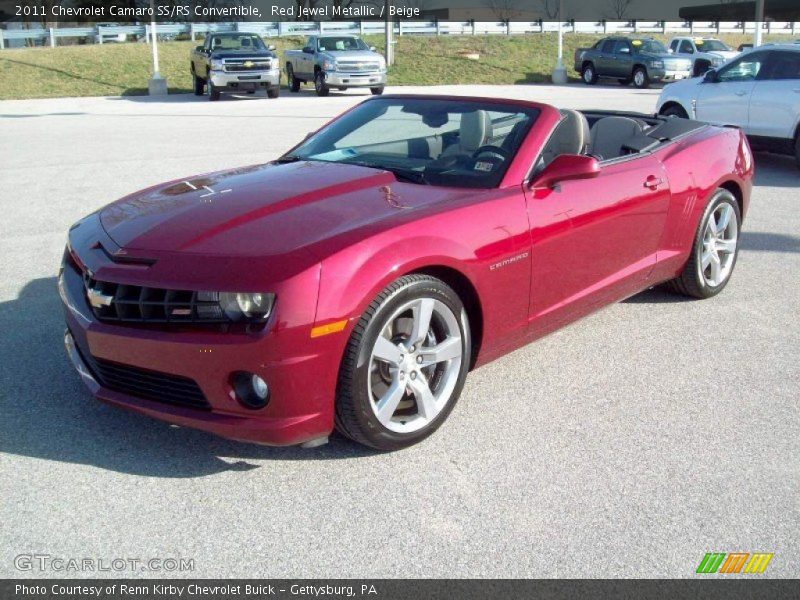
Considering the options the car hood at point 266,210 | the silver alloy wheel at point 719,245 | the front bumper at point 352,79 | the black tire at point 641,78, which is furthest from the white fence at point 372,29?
the car hood at point 266,210

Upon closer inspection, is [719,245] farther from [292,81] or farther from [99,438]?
[292,81]

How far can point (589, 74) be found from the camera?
3528cm

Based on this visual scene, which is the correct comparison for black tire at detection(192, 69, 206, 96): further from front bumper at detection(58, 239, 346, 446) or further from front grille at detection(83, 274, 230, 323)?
front bumper at detection(58, 239, 346, 446)

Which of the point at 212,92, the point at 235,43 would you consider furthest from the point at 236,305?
the point at 235,43

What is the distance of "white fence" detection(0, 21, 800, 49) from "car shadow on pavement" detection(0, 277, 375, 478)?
3510 cm

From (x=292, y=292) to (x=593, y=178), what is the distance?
6.91 feet

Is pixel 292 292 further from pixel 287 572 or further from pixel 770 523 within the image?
pixel 770 523

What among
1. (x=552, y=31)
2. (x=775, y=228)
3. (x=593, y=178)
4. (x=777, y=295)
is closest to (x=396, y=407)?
(x=593, y=178)

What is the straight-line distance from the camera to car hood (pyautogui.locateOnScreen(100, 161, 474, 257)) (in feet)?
12.3

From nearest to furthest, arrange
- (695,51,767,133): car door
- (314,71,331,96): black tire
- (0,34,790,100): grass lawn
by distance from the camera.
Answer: (695,51,767,133): car door < (314,71,331,96): black tire < (0,34,790,100): grass lawn

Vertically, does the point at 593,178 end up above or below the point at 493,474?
above

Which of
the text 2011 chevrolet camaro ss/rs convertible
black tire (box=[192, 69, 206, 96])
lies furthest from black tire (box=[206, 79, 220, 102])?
the text 2011 chevrolet camaro ss/rs convertible

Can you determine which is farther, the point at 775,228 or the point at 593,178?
the point at 775,228

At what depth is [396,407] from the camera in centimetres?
388
